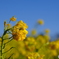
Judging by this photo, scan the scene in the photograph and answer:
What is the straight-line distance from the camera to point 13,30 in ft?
7.76

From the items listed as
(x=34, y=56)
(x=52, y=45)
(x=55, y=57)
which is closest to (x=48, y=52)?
(x=55, y=57)

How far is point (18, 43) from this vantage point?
6.69 metres

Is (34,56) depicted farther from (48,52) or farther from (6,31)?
(48,52)

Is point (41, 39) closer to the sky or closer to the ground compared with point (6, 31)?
closer to the sky

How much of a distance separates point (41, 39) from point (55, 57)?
947 millimetres

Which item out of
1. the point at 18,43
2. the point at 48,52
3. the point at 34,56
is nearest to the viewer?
the point at 34,56

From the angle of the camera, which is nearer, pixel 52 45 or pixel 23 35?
pixel 23 35

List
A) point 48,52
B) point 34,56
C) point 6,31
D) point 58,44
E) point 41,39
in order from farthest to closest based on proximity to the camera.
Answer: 1. point 41,39
2. point 48,52
3. point 58,44
4. point 34,56
5. point 6,31

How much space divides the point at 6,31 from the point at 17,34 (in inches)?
3.9

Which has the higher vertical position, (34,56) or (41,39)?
(41,39)

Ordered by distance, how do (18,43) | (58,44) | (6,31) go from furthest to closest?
(18,43) < (58,44) < (6,31)

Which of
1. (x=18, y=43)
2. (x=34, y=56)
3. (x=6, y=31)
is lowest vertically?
(x=34, y=56)

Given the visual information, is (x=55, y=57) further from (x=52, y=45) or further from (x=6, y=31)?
(x=6, y=31)

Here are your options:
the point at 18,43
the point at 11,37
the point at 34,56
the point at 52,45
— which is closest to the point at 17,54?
the point at 18,43
